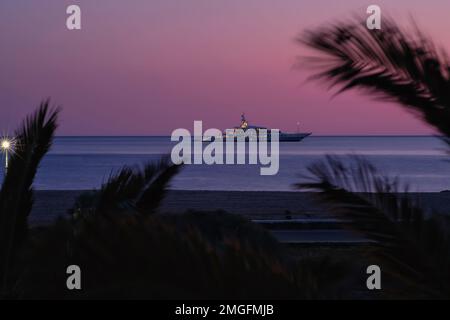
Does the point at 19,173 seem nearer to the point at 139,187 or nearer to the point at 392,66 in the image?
the point at 139,187

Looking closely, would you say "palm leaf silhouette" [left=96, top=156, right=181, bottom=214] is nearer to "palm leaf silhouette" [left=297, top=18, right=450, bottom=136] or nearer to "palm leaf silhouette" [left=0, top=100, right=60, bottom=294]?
"palm leaf silhouette" [left=0, top=100, right=60, bottom=294]

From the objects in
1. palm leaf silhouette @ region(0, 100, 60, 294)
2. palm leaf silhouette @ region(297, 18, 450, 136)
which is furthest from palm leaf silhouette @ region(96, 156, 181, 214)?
palm leaf silhouette @ region(297, 18, 450, 136)

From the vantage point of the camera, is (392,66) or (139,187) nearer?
(392,66)

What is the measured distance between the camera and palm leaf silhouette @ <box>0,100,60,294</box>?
17.1 ft

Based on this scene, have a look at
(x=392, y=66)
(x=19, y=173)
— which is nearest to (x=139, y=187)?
(x=19, y=173)

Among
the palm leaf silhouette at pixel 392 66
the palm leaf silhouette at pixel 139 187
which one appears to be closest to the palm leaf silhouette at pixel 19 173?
the palm leaf silhouette at pixel 139 187

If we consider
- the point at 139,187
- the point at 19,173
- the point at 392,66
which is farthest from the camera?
the point at 139,187

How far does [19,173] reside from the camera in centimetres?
524

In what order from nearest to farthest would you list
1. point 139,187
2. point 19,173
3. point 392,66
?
point 392,66 < point 19,173 < point 139,187

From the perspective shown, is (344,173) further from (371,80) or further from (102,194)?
(102,194)

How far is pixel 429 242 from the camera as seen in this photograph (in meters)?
3.56

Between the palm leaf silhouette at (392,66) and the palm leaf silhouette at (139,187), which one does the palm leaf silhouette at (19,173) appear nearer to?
the palm leaf silhouette at (139,187)

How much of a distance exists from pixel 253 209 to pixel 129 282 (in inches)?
848
